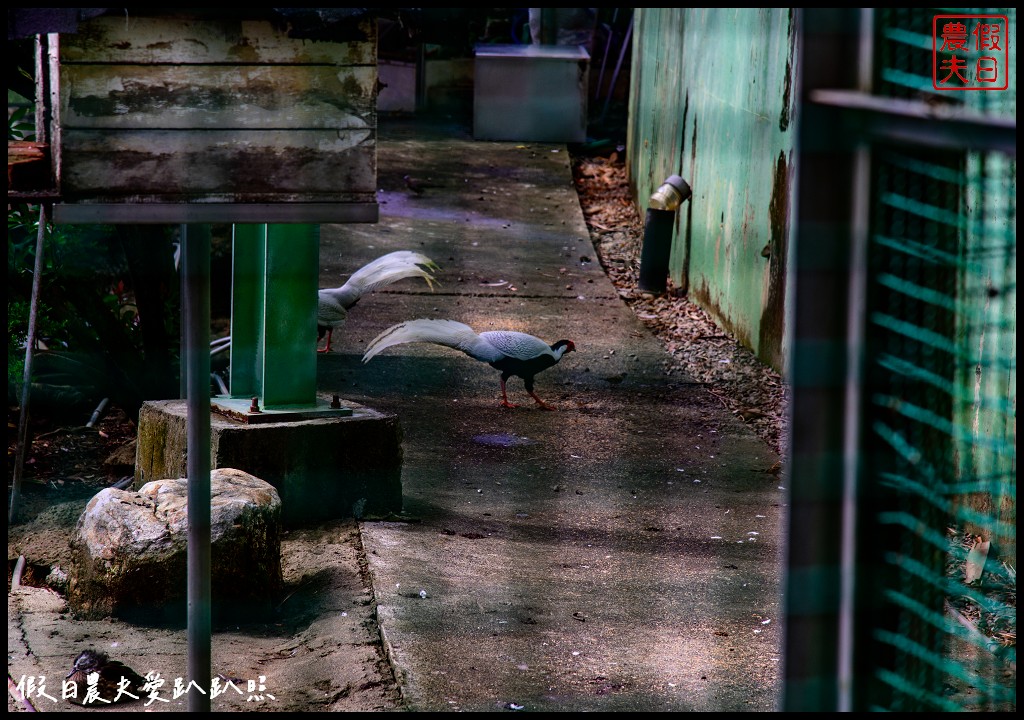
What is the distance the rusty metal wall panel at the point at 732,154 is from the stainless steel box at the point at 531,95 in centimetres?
262

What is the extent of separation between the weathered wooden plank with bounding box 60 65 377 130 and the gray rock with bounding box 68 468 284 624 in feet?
6.02

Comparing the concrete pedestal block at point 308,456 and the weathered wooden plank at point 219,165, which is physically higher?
the weathered wooden plank at point 219,165

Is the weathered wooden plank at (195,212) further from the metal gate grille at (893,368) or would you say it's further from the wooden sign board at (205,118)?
the metal gate grille at (893,368)

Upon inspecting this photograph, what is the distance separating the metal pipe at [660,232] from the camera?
9125 mm

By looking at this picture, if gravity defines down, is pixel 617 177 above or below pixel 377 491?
above

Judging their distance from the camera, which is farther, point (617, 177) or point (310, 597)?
point (617, 177)

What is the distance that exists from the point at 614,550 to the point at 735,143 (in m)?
4.16

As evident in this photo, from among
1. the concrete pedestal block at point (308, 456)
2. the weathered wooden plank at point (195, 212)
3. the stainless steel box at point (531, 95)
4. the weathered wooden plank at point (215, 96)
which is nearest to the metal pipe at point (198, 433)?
the weathered wooden plank at point (195, 212)

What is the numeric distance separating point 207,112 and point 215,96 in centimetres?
4

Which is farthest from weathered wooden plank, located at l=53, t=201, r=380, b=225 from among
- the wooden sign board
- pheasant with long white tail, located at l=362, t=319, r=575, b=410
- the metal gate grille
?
pheasant with long white tail, located at l=362, t=319, r=575, b=410

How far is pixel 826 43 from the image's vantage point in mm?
1483

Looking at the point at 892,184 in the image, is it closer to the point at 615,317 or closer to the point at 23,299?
the point at 23,299

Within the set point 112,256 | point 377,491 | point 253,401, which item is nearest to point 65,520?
point 253,401

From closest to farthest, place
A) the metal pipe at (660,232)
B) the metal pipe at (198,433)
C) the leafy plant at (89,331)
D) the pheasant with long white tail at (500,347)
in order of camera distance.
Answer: the metal pipe at (198,433), the leafy plant at (89,331), the pheasant with long white tail at (500,347), the metal pipe at (660,232)
